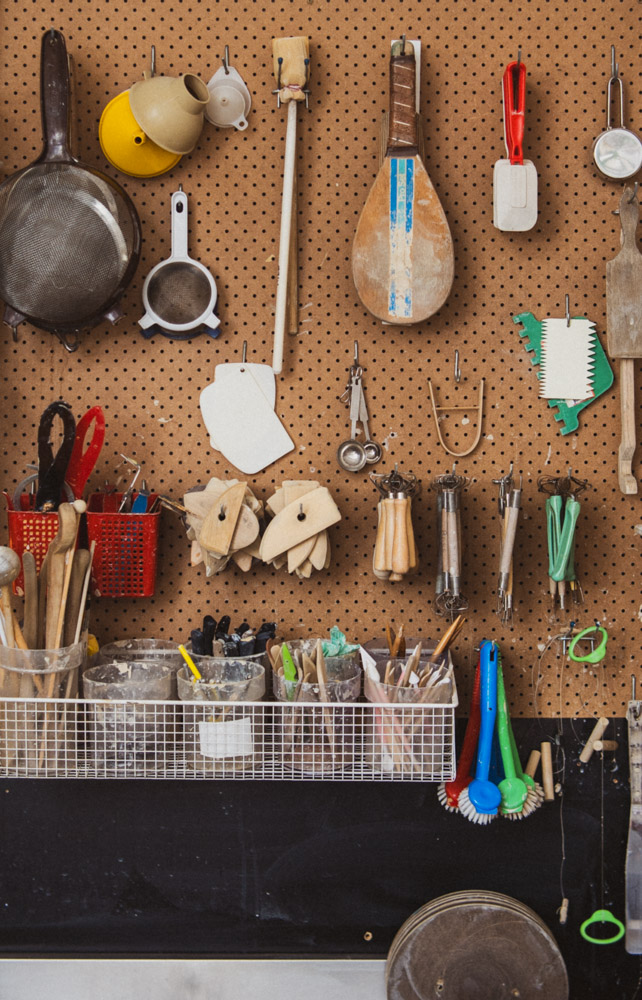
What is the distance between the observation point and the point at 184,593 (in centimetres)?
154

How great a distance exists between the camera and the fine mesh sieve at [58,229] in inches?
55.0

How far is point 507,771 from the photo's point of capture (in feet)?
4.86

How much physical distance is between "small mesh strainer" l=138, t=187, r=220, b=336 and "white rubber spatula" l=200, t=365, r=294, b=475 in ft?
0.34

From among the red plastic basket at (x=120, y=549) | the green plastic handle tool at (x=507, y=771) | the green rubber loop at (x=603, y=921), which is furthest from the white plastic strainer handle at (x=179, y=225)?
the green rubber loop at (x=603, y=921)

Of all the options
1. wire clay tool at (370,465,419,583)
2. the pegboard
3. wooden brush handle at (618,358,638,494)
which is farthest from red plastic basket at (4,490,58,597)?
wooden brush handle at (618,358,638,494)

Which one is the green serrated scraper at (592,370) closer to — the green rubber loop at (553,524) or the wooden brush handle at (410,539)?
the green rubber loop at (553,524)

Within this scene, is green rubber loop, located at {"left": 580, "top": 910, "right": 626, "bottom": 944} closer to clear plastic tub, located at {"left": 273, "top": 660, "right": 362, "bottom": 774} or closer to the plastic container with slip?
clear plastic tub, located at {"left": 273, "top": 660, "right": 362, "bottom": 774}

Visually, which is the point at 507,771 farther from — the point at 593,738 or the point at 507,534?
the point at 507,534

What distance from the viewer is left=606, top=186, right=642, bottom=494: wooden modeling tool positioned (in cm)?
147

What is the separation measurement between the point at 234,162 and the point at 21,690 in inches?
39.4

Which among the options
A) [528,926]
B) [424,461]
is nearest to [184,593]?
[424,461]

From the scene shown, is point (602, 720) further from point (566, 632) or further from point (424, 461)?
point (424, 461)

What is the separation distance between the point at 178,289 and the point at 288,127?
0.35m

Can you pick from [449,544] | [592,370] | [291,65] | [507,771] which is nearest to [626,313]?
[592,370]
